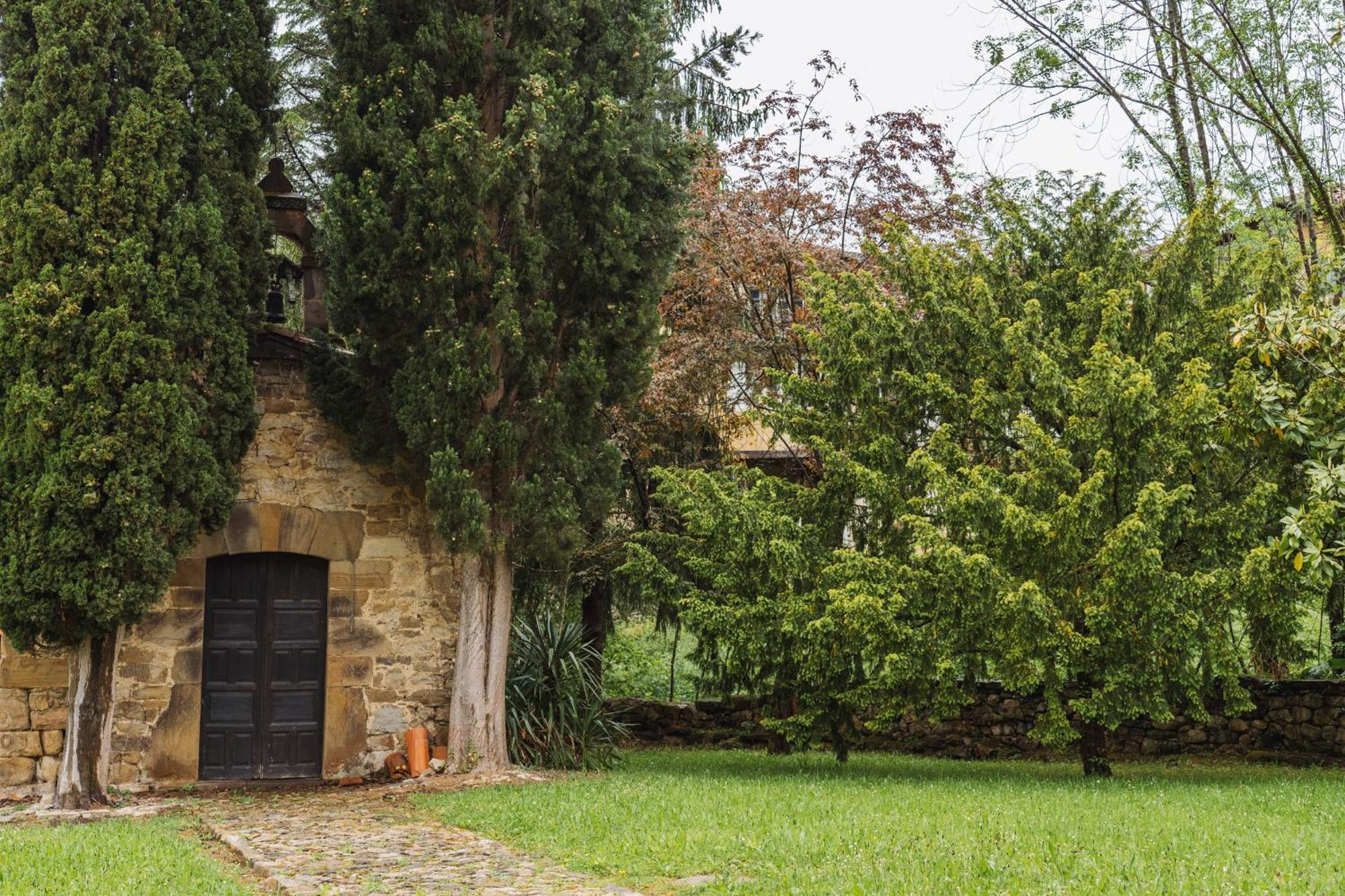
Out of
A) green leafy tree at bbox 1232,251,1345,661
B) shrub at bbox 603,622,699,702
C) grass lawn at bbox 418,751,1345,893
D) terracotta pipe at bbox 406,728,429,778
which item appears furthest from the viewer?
shrub at bbox 603,622,699,702

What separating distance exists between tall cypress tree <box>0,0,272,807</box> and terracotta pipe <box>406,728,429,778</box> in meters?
2.49

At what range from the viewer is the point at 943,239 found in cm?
1491

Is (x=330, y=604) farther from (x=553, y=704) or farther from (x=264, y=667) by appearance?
(x=553, y=704)

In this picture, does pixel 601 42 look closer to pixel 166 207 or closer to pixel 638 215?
pixel 638 215

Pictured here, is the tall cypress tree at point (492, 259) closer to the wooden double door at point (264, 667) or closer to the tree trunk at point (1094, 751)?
the wooden double door at point (264, 667)

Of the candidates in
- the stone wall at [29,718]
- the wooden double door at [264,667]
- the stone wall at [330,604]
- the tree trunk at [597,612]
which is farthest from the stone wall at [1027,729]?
the stone wall at [29,718]

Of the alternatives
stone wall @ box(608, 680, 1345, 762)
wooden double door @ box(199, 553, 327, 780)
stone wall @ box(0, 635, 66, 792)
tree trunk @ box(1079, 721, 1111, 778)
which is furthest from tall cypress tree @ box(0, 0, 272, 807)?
tree trunk @ box(1079, 721, 1111, 778)

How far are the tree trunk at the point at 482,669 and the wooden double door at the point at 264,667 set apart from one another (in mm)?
1325

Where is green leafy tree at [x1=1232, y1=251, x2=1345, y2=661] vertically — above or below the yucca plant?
above

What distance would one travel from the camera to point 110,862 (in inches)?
257

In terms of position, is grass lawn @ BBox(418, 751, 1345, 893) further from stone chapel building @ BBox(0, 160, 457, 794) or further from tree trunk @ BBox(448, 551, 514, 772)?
stone chapel building @ BBox(0, 160, 457, 794)

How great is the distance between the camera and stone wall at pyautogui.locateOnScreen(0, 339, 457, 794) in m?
10.6

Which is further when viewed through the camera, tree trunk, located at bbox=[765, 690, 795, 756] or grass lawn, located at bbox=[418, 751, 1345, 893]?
tree trunk, located at bbox=[765, 690, 795, 756]

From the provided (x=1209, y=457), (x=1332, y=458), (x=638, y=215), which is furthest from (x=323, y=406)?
(x=1332, y=458)
